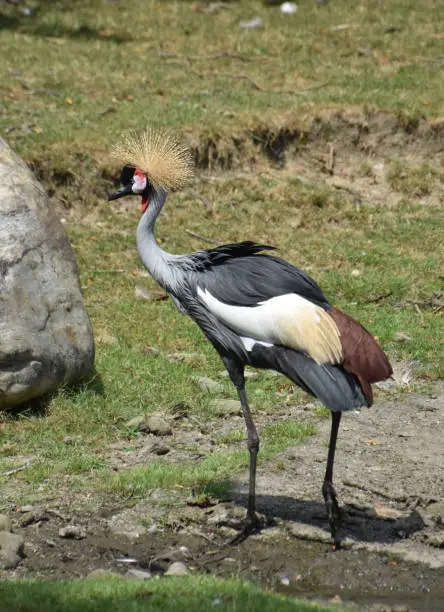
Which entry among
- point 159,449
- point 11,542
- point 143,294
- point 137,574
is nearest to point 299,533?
point 137,574

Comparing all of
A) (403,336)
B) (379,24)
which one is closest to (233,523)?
(403,336)

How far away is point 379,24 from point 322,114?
3.33 metres

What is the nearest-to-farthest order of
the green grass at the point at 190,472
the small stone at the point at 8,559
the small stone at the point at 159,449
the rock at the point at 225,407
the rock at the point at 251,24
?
1. the small stone at the point at 8,559
2. the green grass at the point at 190,472
3. the small stone at the point at 159,449
4. the rock at the point at 225,407
5. the rock at the point at 251,24

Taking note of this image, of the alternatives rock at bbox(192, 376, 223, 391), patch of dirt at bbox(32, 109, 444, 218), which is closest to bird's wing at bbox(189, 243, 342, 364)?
rock at bbox(192, 376, 223, 391)

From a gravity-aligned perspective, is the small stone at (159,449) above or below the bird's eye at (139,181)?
below

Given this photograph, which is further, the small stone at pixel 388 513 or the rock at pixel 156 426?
the rock at pixel 156 426

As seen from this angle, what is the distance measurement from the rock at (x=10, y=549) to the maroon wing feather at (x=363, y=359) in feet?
6.43

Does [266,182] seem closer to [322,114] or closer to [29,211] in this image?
[322,114]

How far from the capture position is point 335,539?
545 centimetres

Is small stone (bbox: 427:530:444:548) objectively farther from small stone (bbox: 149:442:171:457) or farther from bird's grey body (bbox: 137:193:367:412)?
small stone (bbox: 149:442:171:457)

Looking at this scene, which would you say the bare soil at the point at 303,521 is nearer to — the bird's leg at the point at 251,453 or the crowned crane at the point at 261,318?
the bird's leg at the point at 251,453

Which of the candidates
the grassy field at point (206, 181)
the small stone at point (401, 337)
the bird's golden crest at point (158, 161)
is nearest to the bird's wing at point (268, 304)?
the bird's golden crest at point (158, 161)

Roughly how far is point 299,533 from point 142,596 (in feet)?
4.46

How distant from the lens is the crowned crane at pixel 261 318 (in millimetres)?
5289
